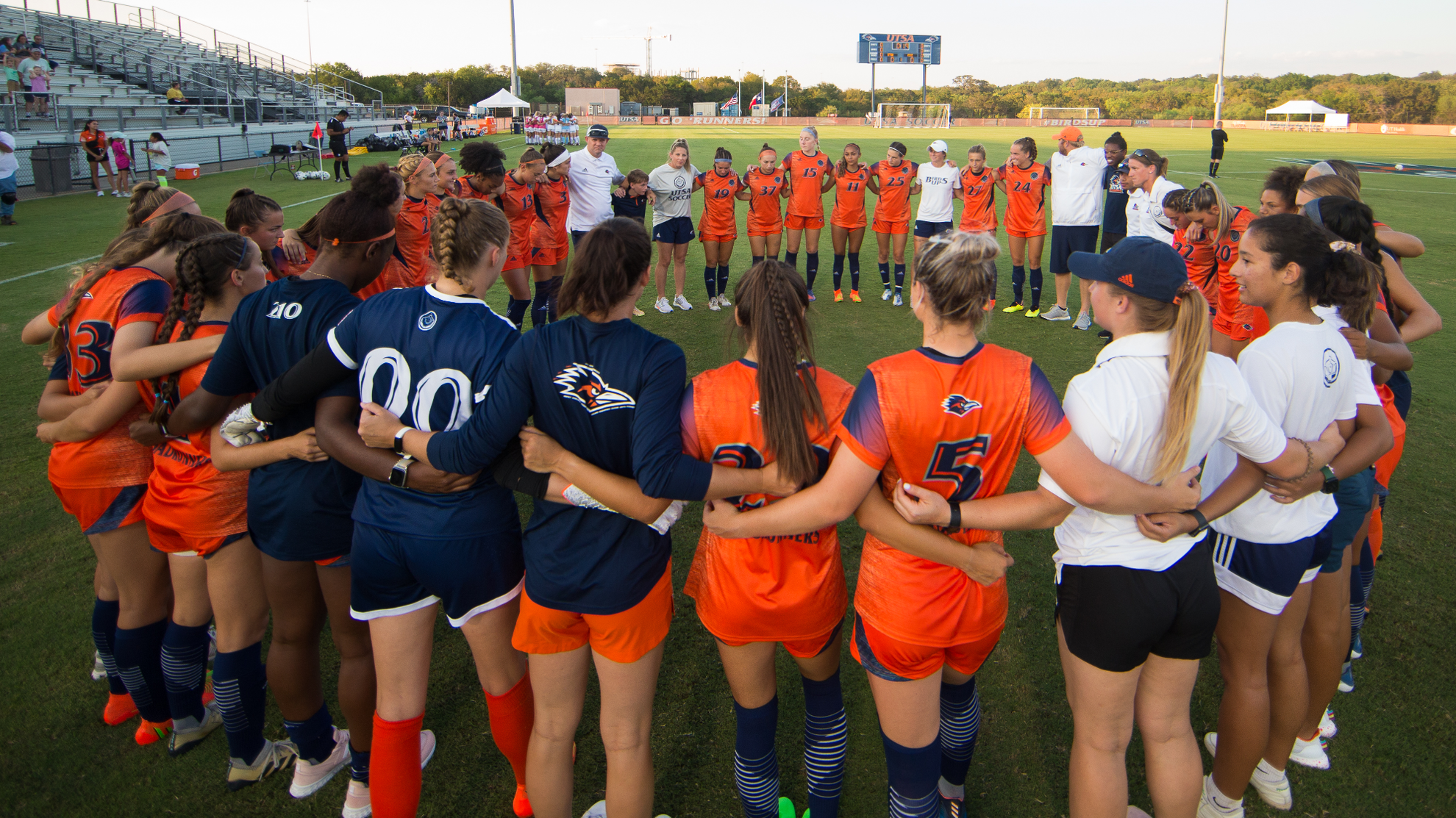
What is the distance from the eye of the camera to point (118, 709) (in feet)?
11.0

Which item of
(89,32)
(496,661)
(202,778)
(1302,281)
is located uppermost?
(89,32)

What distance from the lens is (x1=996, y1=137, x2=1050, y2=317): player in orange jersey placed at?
10227mm

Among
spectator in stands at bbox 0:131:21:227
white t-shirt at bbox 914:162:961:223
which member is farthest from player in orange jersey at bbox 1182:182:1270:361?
spectator in stands at bbox 0:131:21:227

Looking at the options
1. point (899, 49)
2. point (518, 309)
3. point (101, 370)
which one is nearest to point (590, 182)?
point (518, 309)

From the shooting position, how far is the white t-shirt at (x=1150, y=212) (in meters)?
8.10

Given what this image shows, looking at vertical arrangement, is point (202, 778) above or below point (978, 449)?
below

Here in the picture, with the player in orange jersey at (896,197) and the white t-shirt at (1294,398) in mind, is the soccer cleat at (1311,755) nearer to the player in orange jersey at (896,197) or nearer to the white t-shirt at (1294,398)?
the white t-shirt at (1294,398)

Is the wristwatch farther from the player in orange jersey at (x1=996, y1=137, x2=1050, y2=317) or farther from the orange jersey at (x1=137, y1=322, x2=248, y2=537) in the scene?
the player in orange jersey at (x1=996, y1=137, x2=1050, y2=317)

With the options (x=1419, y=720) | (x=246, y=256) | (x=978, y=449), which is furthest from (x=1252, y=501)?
(x=246, y=256)

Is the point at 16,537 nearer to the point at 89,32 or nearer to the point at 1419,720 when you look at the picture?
the point at 1419,720

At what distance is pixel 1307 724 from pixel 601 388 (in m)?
3.13

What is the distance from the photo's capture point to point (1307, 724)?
308 cm

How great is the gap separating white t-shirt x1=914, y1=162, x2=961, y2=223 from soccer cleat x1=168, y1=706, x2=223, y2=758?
9826 millimetres

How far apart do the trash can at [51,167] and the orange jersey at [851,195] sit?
868 inches
